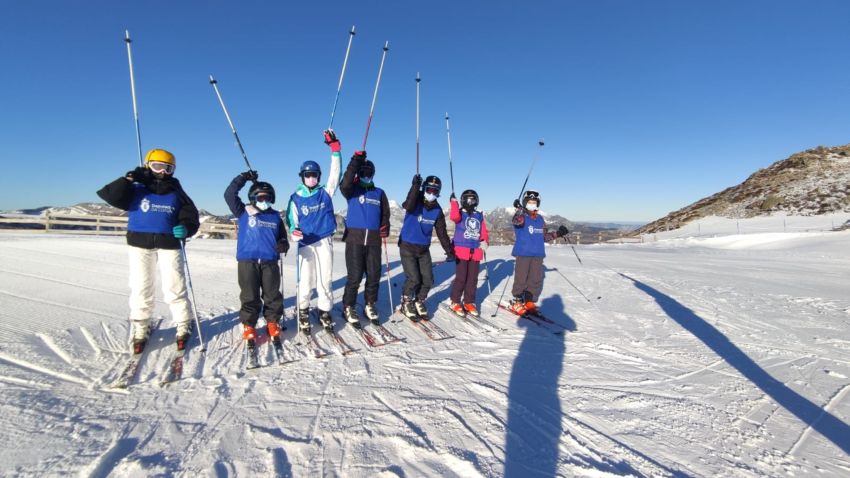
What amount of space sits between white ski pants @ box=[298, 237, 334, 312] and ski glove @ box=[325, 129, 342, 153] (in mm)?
1334

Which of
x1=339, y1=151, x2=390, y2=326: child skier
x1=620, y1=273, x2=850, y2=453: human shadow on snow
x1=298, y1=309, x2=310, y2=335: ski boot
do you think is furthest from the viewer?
x1=339, y1=151, x2=390, y2=326: child skier

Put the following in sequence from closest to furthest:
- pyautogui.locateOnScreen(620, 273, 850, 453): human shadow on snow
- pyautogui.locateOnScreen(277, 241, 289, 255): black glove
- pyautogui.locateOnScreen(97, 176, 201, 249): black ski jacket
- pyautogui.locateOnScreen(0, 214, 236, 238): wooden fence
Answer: pyautogui.locateOnScreen(620, 273, 850, 453): human shadow on snow < pyautogui.locateOnScreen(97, 176, 201, 249): black ski jacket < pyautogui.locateOnScreen(277, 241, 289, 255): black glove < pyautogui.locateOnScreen(0, 214, 236, 238): wooden fence

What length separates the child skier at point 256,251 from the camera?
471 centimetres

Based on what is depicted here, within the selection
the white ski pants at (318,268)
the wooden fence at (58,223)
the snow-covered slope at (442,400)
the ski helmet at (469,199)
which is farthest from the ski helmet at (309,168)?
the wooden fence at (58,223)

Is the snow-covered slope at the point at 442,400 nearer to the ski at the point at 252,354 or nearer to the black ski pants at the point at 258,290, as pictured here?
the ski at the point at 252,354

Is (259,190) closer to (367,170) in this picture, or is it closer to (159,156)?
(159,156)

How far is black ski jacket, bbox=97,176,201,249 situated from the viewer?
4113 millimetres

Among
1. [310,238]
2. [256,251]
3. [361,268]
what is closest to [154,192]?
[256,251]

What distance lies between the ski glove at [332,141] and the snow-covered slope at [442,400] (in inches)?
106

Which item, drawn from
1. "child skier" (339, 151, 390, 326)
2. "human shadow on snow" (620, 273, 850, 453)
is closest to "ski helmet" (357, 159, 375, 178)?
"child skier" (339, 151, 390, 326)

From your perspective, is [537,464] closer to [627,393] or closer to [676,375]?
[627,393]

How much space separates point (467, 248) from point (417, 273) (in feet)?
3.48

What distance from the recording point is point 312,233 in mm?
5355

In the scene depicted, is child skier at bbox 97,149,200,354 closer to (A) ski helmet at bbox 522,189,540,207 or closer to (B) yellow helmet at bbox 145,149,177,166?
(B) yellow helmet at bbox 145,149,177,166
